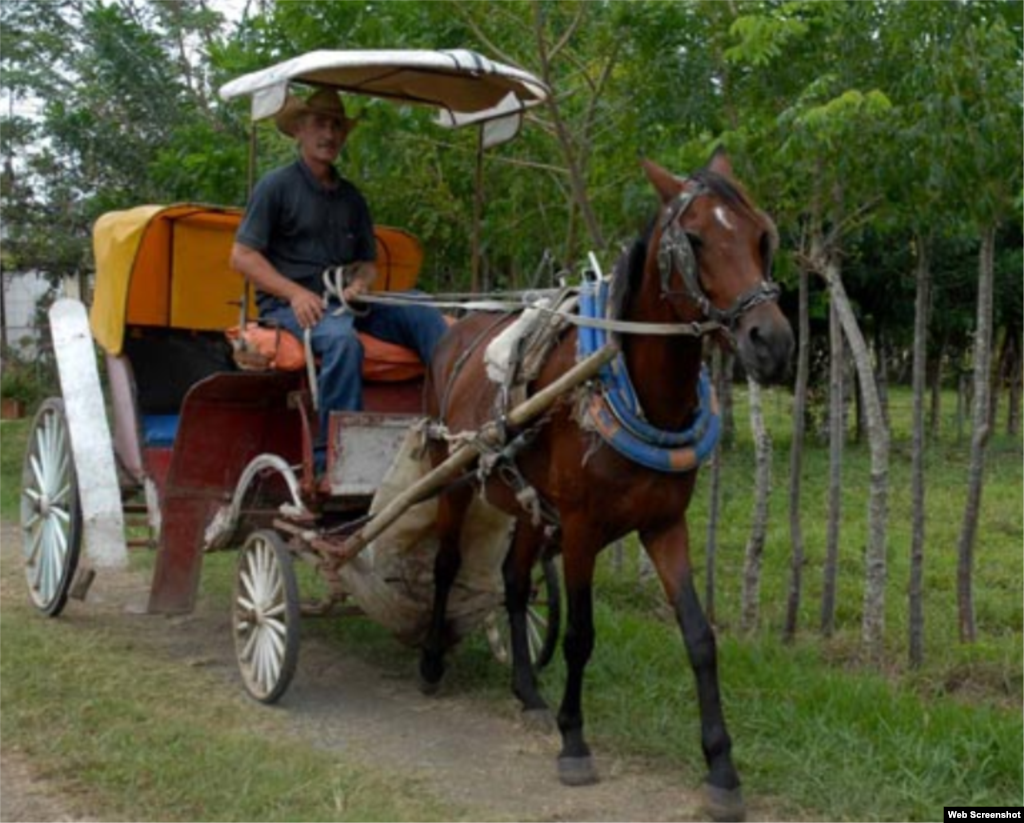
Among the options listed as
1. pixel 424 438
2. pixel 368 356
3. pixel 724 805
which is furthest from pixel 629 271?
pixel 368 356

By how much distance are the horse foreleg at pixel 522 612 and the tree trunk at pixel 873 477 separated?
1663mm

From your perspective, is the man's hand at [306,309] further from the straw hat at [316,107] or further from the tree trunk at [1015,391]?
the tree trunk at [1015,391]

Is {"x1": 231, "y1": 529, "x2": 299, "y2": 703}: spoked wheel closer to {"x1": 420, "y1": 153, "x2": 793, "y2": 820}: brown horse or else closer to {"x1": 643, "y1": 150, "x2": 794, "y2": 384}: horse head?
{"x1": 420, "y1": 153, "x2": 793, "y2": 820}: brown horse

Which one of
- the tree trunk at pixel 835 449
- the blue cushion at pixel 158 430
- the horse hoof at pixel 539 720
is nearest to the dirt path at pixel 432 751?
the horse hoof at pixel 539 720

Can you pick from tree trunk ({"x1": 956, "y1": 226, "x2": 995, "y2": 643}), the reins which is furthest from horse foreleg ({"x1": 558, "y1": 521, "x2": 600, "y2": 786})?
tree trunk ({"x1": 956, "y1": 226, "x2": 995, "y2": 643})

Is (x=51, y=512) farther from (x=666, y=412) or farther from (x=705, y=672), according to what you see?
(x=705, y=672)

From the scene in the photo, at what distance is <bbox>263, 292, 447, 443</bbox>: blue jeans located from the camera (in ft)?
18.1

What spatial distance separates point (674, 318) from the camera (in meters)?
4.20

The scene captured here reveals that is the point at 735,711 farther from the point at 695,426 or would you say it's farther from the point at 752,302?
the point at 752,302

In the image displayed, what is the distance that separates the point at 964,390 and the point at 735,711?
1773cm

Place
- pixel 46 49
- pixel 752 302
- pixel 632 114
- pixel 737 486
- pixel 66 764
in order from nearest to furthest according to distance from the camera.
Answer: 1. pixel 752 302
2. pixel 66 764
3. pixel 632 114
4. pixel 737 486
5. pixel 46 49

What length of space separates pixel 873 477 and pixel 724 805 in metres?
2.37

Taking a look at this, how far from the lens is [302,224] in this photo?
231 inches

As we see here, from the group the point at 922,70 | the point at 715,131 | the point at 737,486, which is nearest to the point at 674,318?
the point at 922,70
